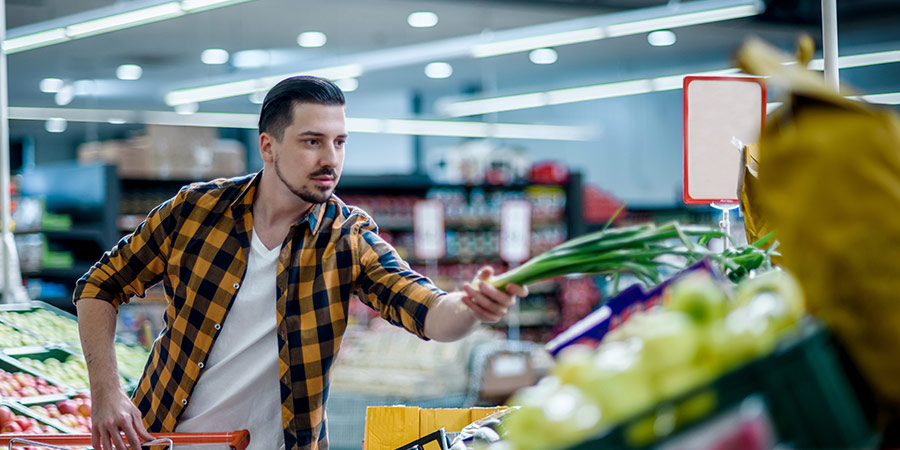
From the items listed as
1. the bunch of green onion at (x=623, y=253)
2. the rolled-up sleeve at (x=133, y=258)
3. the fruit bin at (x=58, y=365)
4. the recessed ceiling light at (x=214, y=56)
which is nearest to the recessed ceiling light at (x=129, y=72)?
the recessed ceiling light at (x=214, y=56)

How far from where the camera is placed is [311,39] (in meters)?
12.8

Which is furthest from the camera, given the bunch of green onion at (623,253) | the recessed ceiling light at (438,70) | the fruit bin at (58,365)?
the recessed ceiling light at (438,70)

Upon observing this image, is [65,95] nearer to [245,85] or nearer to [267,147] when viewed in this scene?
[245,85]

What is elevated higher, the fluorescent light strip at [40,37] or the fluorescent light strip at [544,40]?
the fluorescent light strip at [40,37]

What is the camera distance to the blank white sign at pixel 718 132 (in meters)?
2.11

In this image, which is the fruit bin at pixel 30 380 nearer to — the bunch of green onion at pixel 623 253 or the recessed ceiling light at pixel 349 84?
the bunch of green onion at pixel 623 253

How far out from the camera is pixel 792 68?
92cm

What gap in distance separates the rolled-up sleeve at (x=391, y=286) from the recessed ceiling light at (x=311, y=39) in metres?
10.6

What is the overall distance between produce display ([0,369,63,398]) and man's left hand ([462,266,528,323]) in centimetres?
213

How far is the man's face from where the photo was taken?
220 cm

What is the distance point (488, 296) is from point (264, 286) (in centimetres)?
91

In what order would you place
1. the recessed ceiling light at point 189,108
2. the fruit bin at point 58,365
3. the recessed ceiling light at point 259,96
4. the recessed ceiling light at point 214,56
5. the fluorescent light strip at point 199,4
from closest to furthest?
the fruit bin at point 58,365
the fluorescent light strip at point 199,4
the recessed ceiling light at point 259,96
the recessed ceiling light at point 214,56
the recessed ceiling light at point 189,108

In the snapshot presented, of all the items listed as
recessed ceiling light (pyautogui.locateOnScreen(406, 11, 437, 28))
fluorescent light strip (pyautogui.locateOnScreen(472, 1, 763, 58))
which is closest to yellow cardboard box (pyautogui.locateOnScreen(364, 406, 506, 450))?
fluorescent light strip (pyautogui.locateOnScreen(472, 1, 763, 58))

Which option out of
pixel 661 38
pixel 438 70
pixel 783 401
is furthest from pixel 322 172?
pixel 438 70
